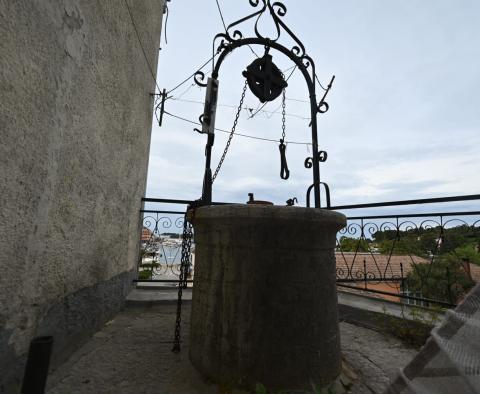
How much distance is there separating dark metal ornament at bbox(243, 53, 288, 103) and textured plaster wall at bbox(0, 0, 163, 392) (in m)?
1.39

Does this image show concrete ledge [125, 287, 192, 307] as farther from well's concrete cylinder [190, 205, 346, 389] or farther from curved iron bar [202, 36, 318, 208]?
curved iron bar [202, 36, 318, 208]

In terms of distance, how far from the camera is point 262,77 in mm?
2945

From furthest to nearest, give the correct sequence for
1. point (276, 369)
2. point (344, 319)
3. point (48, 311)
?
point (344, 319) < point (48, 311) < point (276, 369)

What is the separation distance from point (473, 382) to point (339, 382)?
1.33 metres

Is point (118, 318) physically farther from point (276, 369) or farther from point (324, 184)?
point (324, 184)

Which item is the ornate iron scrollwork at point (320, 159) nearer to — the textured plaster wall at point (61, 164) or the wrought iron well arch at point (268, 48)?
the wrought iron well arch at point (268, 48)

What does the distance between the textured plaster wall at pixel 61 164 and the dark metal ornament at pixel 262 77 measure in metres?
1.39

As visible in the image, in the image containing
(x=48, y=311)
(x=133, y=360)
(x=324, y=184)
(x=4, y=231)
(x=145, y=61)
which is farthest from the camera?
(x=145, y=61)

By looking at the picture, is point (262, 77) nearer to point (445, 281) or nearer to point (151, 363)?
point (151, 363)

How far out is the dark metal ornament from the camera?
2.92 metres

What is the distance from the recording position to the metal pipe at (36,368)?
118 cm

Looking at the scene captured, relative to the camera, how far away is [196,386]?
1644 mm

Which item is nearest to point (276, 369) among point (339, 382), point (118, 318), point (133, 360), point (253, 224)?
point (339, 382)

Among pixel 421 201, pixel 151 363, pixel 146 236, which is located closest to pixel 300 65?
pixel 421 201
